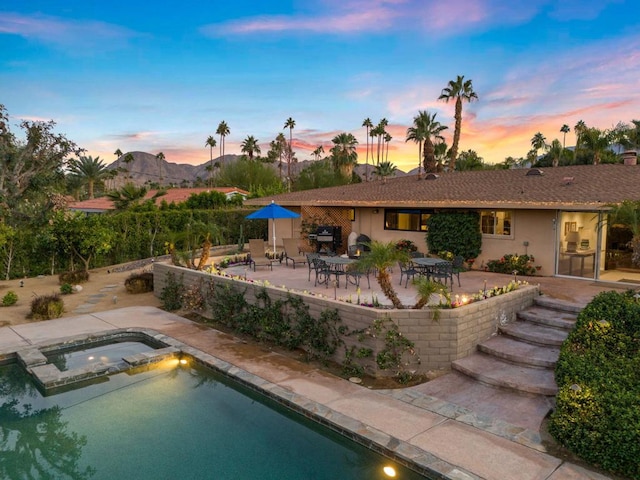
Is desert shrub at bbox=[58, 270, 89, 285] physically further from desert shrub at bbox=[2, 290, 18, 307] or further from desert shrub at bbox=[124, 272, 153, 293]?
desert shrub at bbox=[2, 290, 18, 307]

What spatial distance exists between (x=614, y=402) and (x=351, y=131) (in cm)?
6577

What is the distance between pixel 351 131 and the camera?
67688mm

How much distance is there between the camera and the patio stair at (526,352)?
7023mm

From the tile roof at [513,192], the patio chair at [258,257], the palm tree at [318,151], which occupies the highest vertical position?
the palm tree at [318,151]

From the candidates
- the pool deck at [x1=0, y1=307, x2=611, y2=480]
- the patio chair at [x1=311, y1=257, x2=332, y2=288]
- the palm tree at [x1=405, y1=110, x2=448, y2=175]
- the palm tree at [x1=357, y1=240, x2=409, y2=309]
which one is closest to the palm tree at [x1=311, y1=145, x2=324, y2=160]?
the palm tree at [x1=405, y1=110, x2=448, y2=175]

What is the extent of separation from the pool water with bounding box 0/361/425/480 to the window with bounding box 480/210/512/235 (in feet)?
35.6

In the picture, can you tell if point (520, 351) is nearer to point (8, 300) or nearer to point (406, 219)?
point (406, 219)

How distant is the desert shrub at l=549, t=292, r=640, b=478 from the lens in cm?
473

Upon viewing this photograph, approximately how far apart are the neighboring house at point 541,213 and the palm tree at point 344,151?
43.9 metres

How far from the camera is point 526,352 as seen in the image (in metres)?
7.87

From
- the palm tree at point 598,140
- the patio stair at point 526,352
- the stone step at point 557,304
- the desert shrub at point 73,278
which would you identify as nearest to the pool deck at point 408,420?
the patio stair at point 526,352

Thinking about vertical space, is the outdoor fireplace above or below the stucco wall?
above

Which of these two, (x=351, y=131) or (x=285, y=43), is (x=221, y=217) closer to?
(x=285, y=43)

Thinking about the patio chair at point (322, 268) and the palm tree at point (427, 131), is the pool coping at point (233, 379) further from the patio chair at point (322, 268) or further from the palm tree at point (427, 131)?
the palm tree at point (427, 131)
